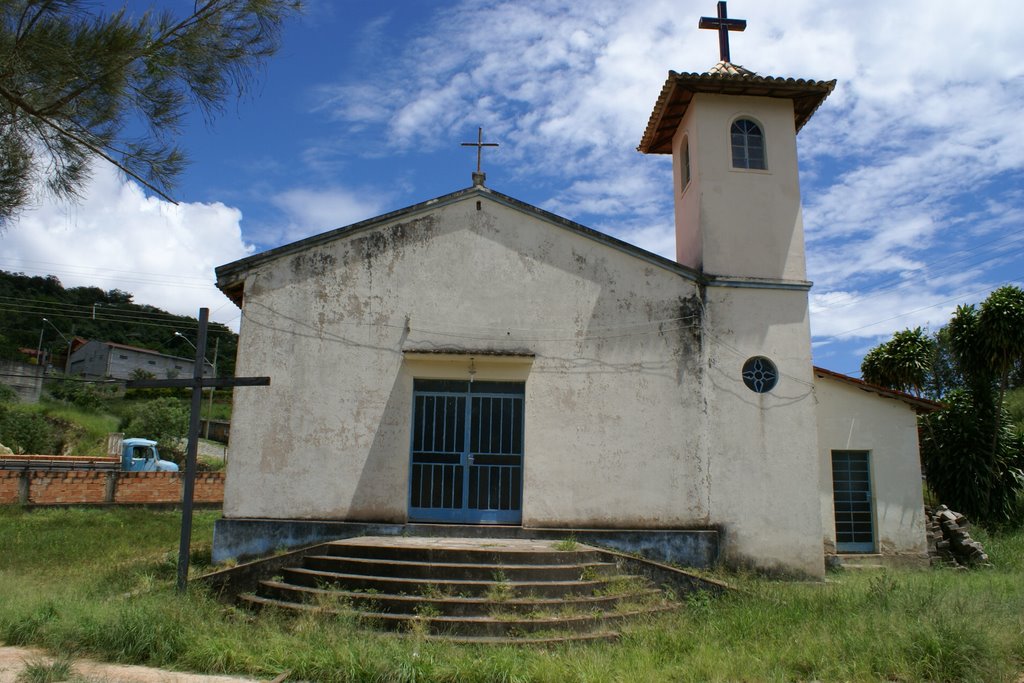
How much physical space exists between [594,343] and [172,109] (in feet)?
22.3

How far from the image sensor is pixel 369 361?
434 inches

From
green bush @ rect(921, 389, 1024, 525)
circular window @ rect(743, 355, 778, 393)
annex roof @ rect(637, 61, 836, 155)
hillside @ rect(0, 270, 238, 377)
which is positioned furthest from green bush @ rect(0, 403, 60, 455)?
green bush @ rect(921, 389, 1024, 525)

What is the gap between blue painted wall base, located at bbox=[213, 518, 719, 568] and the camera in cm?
1033

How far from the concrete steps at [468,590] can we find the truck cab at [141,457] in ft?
74.9

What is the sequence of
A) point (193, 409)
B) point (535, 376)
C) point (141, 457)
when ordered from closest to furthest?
point (193, 409) → point (535, 376) → point (141, 457)

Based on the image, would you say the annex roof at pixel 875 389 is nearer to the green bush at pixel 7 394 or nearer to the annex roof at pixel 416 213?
the annex roof at pixel 416 213

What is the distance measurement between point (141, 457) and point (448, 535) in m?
24.4

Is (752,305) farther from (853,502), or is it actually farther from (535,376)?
(853,502)

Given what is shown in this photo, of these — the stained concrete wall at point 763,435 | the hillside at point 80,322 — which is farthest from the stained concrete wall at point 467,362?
the hillside at point 80,322

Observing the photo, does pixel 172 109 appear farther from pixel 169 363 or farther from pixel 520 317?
pixel 169 363

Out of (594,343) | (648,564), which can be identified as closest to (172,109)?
(594,343)

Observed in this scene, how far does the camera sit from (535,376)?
11.2 metres

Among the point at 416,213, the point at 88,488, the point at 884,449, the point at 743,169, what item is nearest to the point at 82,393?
the point at 88,488

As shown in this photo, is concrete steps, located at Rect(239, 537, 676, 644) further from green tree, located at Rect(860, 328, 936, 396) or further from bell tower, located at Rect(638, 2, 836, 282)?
green tree, located at Rect(860, 328, 936, 396)
